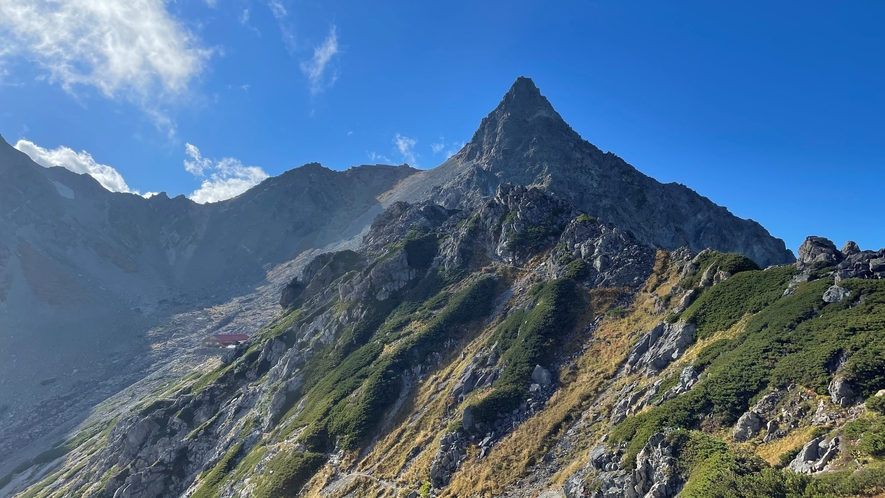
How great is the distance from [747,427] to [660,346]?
14046 mm

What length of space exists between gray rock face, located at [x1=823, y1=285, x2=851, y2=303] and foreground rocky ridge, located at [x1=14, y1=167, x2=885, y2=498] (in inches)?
7.3

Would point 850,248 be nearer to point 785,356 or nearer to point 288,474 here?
point 785,356

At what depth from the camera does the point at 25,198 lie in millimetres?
199875

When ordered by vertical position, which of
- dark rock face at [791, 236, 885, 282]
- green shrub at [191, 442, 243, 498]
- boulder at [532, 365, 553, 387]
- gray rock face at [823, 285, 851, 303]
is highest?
dark rock face at [791, 236, 885, 282]

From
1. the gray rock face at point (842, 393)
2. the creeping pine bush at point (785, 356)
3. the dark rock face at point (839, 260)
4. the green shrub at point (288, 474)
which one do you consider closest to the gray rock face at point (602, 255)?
the dark rock face at point (839, 260)

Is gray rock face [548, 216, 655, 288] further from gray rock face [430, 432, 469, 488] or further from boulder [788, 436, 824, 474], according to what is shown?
boulder [788, 436, 824, 474]

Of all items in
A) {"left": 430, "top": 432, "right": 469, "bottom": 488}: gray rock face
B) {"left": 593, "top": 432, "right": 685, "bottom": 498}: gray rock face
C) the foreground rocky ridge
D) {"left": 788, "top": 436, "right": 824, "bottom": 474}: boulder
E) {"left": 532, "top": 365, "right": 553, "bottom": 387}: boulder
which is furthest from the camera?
{"left": 532, "top": 365, "right": 553, "bottom": 387}: boulder

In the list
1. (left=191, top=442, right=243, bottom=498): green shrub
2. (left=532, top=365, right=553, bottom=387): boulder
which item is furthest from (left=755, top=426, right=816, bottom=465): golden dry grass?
(left=191, top=442, right=243, bottom=498): green shrub

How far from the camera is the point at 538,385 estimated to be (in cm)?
4162

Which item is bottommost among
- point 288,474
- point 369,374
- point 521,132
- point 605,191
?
point 288,474

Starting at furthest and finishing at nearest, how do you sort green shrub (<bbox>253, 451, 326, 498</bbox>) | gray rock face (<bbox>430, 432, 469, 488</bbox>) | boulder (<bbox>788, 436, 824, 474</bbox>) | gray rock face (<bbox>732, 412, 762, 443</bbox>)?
green shrub (<bbox>253, 451, 326, 498</bbox>) → gray rock face (<bbox>430, 432, 469, 488</bbox>) → gray rock face (<bbox>732, 412, 762, 443</bbox>) → boulder (<bbox>788, 436, 824, 474</bbox>)

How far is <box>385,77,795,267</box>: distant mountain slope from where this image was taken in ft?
481

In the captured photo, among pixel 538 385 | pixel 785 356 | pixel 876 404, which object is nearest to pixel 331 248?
pixel 538 385

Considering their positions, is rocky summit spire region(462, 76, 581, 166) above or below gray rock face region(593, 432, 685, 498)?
above
